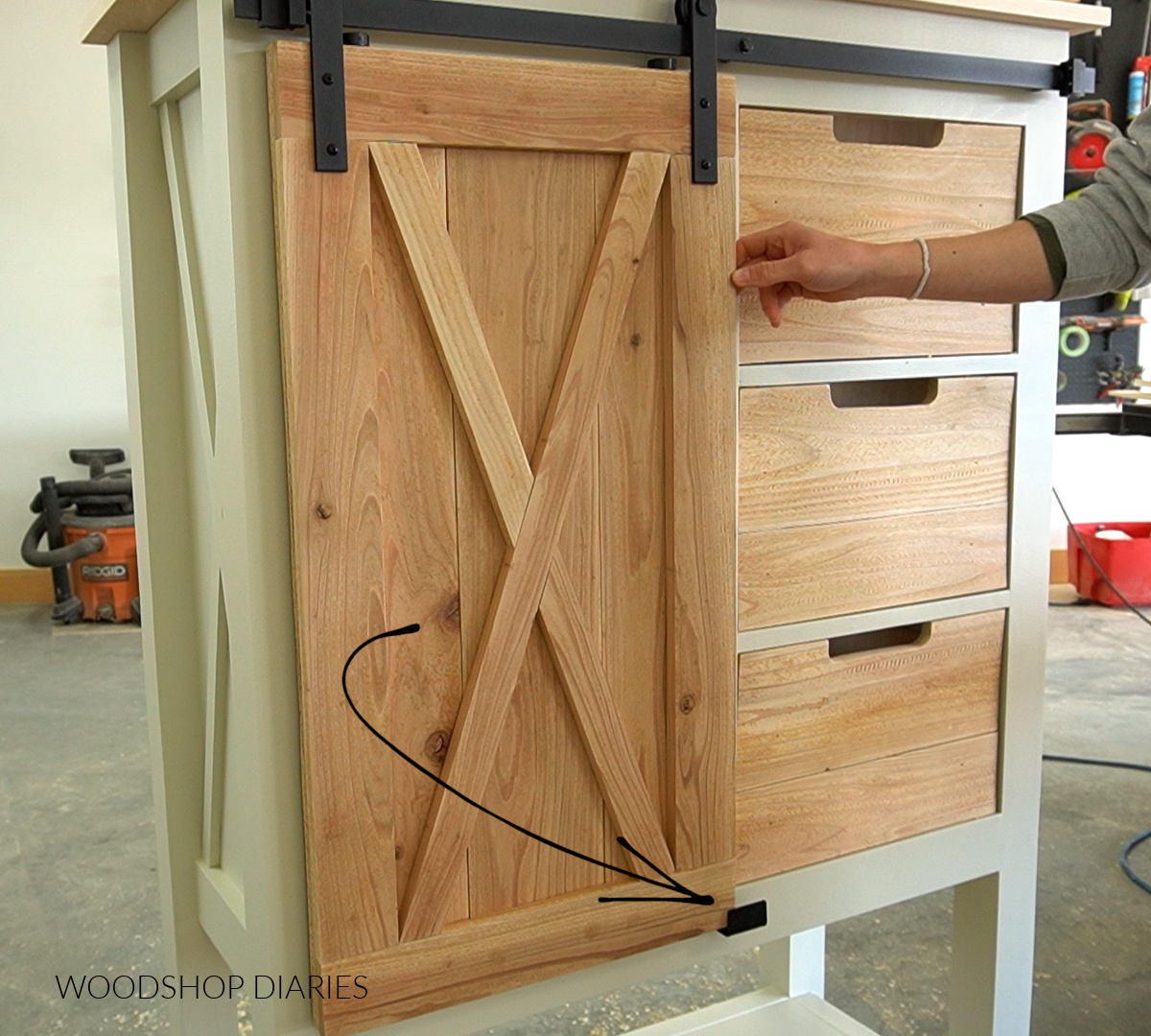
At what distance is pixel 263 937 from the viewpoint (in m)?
1.28

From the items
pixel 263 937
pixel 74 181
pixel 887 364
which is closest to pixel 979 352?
pixel 887 364

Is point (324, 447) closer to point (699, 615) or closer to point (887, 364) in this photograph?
point (699, 615)

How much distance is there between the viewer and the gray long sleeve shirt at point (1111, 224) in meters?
1.32

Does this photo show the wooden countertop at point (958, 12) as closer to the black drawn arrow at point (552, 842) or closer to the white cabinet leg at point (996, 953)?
the black drawn arrow at point (552, 842)

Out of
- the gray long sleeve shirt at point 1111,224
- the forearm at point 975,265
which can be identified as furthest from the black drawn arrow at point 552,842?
the gray long sleeve shirt at point 1111,224

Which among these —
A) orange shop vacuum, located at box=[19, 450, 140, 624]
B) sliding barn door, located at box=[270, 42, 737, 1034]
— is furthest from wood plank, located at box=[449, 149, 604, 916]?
orange shop vacuum, located at box=[19, 450, 140, 624]

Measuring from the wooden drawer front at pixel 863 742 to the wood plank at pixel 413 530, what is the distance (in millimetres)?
397

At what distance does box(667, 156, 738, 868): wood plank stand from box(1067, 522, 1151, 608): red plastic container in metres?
3.94

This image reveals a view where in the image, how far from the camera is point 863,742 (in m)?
1.61

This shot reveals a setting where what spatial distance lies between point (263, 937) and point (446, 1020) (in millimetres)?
229

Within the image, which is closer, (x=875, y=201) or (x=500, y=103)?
(x=500, y=103)

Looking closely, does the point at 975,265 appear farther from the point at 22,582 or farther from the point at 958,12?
the point at 22,582

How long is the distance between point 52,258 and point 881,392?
4391 millimetres

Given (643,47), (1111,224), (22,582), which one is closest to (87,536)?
(22,582)
